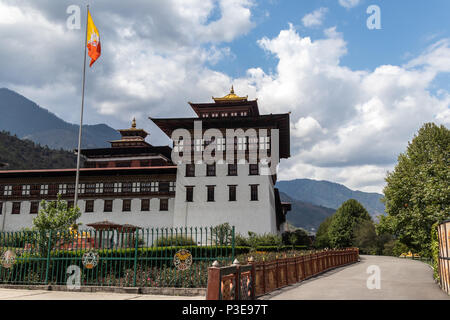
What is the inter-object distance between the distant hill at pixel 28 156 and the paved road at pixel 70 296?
353 feet

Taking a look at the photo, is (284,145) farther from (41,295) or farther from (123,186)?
(41,295)

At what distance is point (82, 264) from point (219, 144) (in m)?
29.0

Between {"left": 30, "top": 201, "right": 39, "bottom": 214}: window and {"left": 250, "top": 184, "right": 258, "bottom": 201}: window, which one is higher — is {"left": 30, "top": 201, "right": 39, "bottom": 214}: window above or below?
below

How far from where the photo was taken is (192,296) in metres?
12.8

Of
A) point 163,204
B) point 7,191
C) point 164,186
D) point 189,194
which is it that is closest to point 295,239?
point 189,194

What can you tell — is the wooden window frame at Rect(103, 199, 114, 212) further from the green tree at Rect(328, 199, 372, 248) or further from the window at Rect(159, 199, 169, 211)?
the green tree at Rect(328, 199, 372, 248)

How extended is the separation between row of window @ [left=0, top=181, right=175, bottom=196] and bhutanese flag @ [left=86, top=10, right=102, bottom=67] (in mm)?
19271

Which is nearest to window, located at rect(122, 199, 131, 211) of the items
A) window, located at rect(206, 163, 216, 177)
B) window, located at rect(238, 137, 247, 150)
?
window, located at rect(206, 163, 216, 177)

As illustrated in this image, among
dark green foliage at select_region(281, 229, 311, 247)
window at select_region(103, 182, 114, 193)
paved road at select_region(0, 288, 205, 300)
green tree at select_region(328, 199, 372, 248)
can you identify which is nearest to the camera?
paved road at select_region(0, 288, 205, 300)

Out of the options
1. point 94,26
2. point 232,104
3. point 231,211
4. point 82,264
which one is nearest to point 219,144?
point 231,211

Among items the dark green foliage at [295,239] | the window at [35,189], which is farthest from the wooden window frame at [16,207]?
the dark green foliage at [295,239]

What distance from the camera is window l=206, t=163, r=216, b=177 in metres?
42.6

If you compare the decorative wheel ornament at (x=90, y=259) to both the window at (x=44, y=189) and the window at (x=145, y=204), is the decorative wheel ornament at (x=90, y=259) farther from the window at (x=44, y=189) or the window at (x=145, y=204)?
the window at (x=44, y=189)

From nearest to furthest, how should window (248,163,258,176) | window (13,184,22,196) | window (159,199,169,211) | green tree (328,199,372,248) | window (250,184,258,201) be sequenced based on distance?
window (250,184,258,201) → window (248,163,258,176) → window (159,199,169,211) → window (13,184,22,196) → green tree (328,199,372,248)
